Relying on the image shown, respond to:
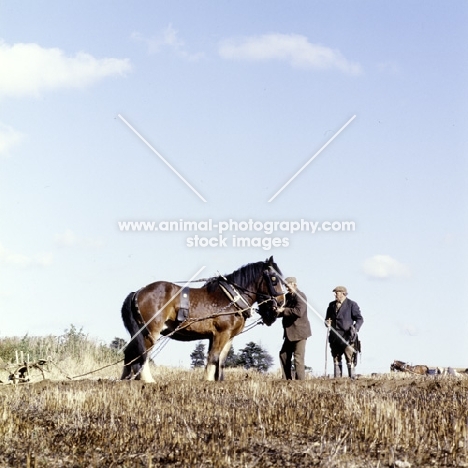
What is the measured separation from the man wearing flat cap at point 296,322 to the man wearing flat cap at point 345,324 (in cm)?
100

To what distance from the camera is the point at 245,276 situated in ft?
47.8

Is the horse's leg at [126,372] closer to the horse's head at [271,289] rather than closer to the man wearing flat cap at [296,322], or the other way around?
A: the horse's head at [271,289]

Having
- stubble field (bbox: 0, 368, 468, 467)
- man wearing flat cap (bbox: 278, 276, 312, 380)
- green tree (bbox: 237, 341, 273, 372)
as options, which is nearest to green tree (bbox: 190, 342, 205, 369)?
green tree (bbox: 237, 341, 273, 372)

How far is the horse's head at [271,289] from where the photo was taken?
47.3ft

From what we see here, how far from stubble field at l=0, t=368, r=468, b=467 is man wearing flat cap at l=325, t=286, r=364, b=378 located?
5267 mm

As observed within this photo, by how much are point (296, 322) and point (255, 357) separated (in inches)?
360

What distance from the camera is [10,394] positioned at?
34.1 ft

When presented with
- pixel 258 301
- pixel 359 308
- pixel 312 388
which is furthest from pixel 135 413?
pixel 359 308

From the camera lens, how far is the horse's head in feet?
47.3

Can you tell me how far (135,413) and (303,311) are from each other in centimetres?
697

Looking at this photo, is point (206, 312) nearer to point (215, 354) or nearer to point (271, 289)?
point (215, 354)

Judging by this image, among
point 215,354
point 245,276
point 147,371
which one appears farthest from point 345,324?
point 147,371

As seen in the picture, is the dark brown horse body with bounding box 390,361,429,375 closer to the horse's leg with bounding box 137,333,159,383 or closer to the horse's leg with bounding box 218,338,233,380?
the horse's leg with bounding box 218,338,233,380

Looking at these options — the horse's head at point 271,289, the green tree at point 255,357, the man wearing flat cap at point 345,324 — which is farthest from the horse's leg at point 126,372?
the green tree at point 255,357
